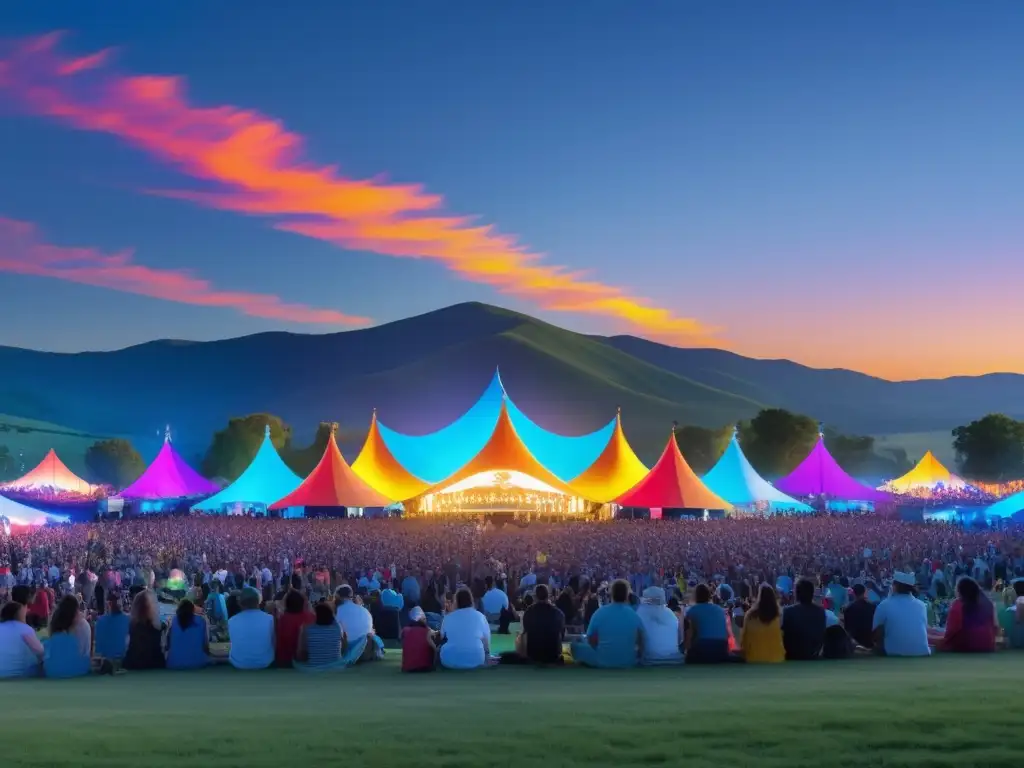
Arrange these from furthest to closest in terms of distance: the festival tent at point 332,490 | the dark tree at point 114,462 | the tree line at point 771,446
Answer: the dark tree at point 114,462 < the tree line at point 771,446 < the festival tent at point 332,490

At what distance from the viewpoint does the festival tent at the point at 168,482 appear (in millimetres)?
53781

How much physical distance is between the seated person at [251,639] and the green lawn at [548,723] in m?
1.36

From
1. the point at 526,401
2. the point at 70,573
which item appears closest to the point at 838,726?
the point at 70,573

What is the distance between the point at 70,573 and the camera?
2031 cm

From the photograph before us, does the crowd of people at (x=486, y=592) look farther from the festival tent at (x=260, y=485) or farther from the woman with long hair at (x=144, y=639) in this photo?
the festival tent at (x=260, y=485)

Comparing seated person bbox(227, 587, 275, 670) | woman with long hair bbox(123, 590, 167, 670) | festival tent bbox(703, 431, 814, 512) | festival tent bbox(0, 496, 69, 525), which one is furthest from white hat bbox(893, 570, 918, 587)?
festival tent bbox(0, 496, 69, 525)

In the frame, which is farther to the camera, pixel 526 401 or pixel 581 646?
pixel 526 401

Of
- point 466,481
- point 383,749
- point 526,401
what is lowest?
point 383,749

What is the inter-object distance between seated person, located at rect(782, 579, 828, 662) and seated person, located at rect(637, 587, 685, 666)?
0.92 metres

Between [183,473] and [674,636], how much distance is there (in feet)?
165

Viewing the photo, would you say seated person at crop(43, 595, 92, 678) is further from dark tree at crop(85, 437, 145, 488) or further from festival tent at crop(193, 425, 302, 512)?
dark tree at crop(85, 437, 145, 488)

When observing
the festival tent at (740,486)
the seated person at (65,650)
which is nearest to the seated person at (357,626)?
the seated person at (65,650)

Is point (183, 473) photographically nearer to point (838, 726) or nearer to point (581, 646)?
point (581, 646)

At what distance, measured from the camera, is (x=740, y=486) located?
43594 millimetres
